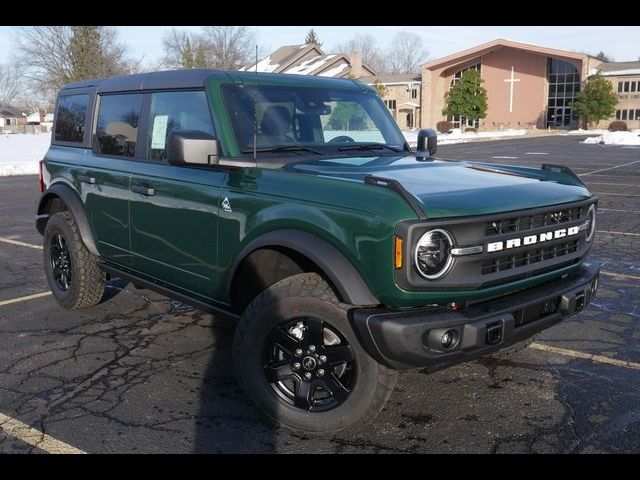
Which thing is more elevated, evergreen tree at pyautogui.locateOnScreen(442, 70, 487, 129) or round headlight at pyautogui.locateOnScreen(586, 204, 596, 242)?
evergreen tree at pyautogui.locateOnScreen(442, 70, 487, 129)

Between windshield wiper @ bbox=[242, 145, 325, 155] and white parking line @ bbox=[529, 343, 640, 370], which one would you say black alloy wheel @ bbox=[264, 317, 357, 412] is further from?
white parking line @ bbox=[529, 343, 640, 370]

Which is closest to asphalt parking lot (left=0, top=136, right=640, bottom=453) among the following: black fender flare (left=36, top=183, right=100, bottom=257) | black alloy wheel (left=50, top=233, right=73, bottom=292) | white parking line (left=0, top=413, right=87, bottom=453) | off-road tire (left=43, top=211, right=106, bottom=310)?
white parking line (left=0, top=413, right=87, bottom=453)

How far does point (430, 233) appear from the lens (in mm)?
3018

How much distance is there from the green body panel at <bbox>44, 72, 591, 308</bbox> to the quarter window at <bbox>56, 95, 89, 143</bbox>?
483 millimetres

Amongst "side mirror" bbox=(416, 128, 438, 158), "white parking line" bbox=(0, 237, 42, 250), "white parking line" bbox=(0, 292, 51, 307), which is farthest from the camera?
"white parking line" bbox=(0, 237, 42, 250)

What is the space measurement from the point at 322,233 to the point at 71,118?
3481 millimetres

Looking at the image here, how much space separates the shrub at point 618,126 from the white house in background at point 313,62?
2471 cm

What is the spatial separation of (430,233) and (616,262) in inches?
211

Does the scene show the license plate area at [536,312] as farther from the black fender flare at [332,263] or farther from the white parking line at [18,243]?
the white parking line at [18,243]

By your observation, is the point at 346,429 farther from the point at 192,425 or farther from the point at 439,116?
the point at 439,116

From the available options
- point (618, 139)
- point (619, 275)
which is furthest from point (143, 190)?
point (618, 139)

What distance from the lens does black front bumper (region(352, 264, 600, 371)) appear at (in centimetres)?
297

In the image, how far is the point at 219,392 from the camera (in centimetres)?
396

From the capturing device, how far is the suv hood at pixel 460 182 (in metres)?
3.18
